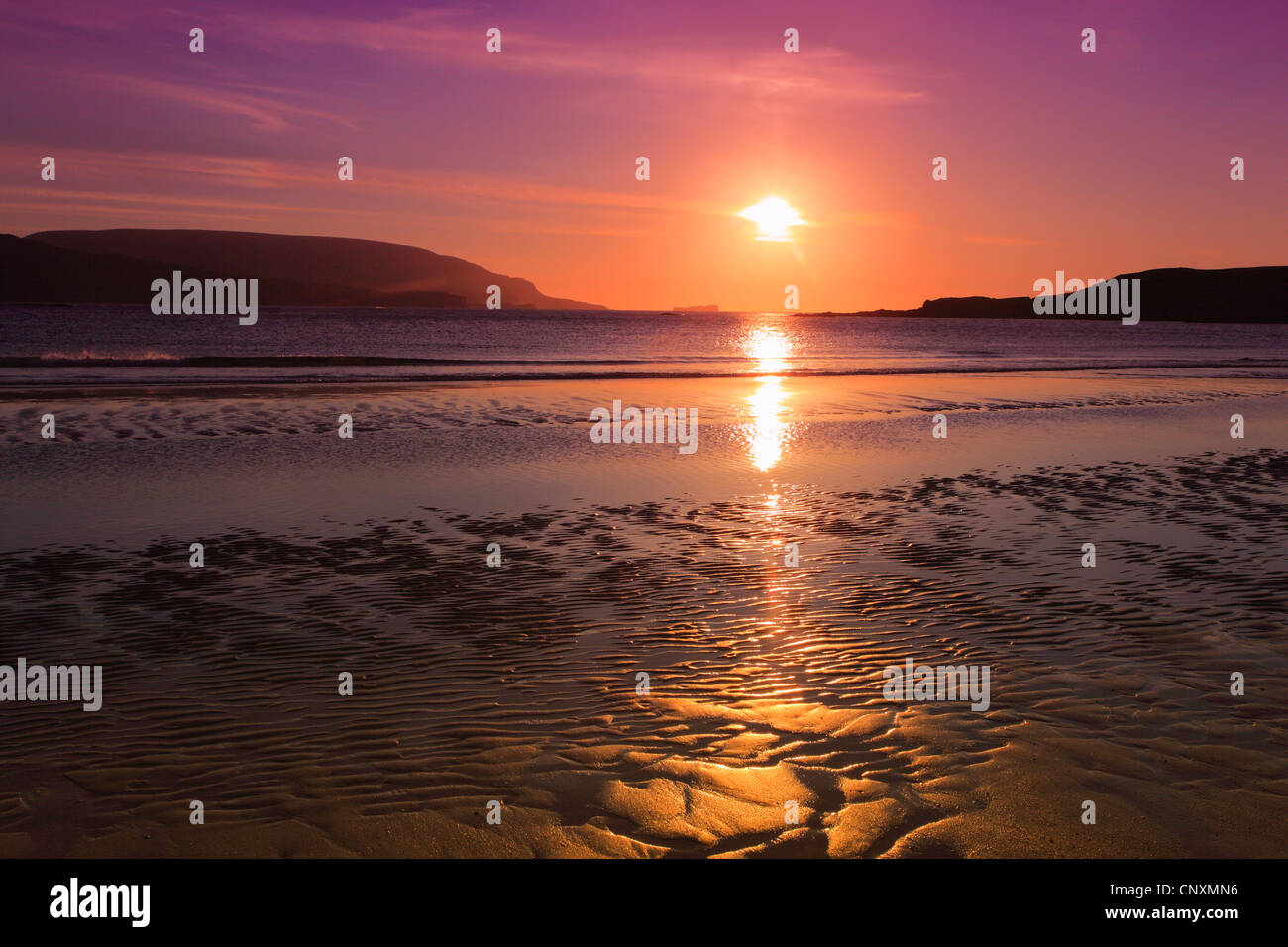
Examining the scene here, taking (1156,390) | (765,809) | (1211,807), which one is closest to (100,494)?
(765,809)

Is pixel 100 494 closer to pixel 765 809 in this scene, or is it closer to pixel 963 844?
pixel 765 809

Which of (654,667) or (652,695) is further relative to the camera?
(654,667)

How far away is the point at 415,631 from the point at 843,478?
350 inches

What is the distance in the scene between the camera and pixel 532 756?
5078 millimetres

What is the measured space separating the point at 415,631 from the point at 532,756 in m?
2.49

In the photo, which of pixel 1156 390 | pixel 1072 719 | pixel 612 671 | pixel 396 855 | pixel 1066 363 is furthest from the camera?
pixel 1066 363

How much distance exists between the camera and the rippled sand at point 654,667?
14.4ft

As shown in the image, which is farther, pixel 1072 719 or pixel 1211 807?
pixel 1072 719

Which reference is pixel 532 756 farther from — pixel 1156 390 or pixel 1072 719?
pixel 1156 390

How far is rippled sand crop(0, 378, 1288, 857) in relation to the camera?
4402 millimetres

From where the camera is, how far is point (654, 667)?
21.4ft
